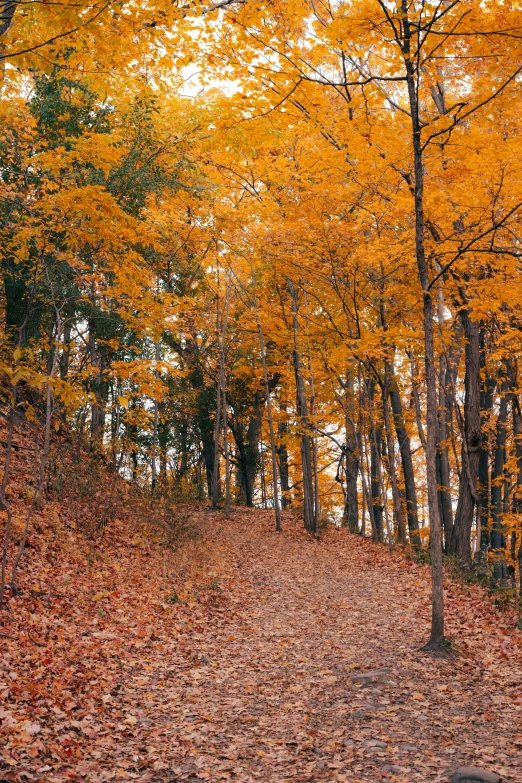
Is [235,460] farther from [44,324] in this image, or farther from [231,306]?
[44,324]

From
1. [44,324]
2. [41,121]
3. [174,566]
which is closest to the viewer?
[174,566]

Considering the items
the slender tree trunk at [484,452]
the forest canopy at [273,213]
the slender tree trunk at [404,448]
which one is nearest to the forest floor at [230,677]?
the forest canopy at [273,213]

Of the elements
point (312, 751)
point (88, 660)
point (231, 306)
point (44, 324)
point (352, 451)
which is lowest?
point (312, 751)

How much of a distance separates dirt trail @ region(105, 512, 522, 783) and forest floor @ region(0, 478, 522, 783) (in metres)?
→ 0.02

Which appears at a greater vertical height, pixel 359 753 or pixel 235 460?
pixel 235 460

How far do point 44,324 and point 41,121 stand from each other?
400 centimetres

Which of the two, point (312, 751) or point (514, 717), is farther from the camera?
point (514, 717)

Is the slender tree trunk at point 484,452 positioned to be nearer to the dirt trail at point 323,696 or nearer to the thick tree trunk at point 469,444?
the thick tree trunk at point 469,444

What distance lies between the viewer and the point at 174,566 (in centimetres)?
1053

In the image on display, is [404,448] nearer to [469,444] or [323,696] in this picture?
[469,444]

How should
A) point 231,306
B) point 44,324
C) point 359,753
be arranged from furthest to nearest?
1. point 231,306
2. point 44,324
3. point 359,753

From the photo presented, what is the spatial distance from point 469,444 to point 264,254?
6539 millimetres

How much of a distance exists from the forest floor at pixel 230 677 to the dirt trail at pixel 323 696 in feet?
0.07

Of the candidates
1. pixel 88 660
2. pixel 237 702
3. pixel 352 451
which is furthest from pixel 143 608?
pixel 352 451
